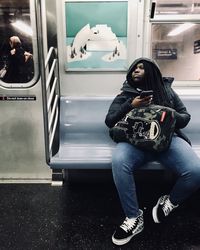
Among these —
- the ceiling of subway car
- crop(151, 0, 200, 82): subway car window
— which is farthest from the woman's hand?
the ceiling of subway car

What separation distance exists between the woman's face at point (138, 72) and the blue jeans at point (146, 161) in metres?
0.60

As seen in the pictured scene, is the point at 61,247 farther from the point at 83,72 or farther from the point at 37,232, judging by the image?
the point at 83,72

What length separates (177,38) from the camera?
3.00m

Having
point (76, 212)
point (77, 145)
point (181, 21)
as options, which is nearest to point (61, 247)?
point (76, 212)

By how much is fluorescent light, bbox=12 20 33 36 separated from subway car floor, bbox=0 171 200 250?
1.61m

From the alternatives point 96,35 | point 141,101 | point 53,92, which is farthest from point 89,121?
point 96,35

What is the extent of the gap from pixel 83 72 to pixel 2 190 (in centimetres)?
151

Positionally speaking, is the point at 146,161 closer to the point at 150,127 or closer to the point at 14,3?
the point at 150,127

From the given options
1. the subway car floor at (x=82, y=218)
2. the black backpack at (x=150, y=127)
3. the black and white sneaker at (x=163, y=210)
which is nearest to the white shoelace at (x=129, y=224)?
the subway car floor at (x=82, y=218)

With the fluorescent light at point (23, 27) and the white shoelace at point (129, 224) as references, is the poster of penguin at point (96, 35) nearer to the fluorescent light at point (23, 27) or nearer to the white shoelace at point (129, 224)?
the fluorescent light at point (23, 27)

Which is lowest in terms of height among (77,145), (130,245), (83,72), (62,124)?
(130,245)

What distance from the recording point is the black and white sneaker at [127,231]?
90.8 inches

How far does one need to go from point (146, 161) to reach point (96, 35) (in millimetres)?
1342

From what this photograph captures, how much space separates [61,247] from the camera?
2281 millimetres
